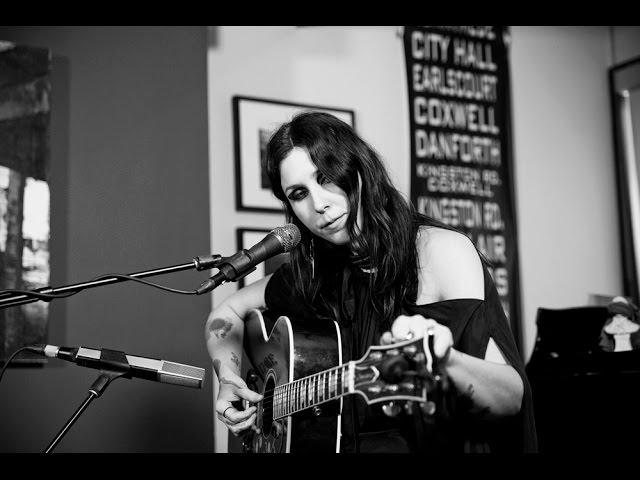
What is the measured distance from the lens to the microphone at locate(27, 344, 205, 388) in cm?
169

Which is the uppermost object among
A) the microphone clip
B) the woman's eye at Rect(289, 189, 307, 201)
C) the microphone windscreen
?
the woman's eye at Rect(289, 189, 307, 201)

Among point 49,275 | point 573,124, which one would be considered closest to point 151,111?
point 49,275

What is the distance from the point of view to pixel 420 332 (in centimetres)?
129

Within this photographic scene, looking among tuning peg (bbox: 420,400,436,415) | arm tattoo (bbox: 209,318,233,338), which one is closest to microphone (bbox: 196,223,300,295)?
tuning peg (bbox: 420,400,436,415)

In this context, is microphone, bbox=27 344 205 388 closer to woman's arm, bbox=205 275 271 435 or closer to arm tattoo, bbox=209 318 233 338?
woman's arm, bbox=205 275 271 435

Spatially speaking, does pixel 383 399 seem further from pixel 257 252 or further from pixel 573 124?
pixel 573 124

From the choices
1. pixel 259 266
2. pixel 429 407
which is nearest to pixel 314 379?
pixel 429 407

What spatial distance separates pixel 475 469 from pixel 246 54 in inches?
95.8

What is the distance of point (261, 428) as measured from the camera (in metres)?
2.03

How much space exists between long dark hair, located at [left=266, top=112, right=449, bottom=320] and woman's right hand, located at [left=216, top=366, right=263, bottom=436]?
1.04 ft

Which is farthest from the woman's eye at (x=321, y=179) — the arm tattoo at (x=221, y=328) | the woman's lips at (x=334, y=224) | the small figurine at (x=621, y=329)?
the small figurine at (x=621, y=329)

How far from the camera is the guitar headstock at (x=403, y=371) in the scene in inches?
50.6

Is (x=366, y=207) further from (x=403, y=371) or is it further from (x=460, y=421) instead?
(x=403, y=371)

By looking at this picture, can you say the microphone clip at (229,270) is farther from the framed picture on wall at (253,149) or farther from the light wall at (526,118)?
the framed picture on wall at (253,149)
